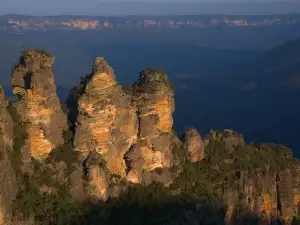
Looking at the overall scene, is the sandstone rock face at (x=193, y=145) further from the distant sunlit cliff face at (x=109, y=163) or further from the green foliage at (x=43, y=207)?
the green foliage at (x=43, y=207)

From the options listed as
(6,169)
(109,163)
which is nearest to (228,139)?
(109,163)

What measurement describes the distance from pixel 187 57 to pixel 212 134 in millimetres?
148199

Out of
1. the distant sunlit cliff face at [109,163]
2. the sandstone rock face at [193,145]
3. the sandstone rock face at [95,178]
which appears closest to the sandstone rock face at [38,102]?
the distant sunlit cliff face at [109,163]

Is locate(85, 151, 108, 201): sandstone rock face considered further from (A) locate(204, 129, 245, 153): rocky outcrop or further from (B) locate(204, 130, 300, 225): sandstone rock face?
(A) locate(204, 129, 245, 153): rocky outcrop

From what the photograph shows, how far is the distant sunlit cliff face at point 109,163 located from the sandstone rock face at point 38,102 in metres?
0.05

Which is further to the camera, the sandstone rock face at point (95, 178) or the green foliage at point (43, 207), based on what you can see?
the sandstone rock face at point (95, 178)

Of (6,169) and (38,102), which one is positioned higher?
(38,102)

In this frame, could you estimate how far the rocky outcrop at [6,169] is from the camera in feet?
75.5

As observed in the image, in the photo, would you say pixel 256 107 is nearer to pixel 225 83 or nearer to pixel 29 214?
pixel 225 83

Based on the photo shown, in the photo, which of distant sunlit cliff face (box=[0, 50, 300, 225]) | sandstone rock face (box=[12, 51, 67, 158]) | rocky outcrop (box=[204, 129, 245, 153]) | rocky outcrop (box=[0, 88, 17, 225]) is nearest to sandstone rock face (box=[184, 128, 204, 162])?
distant sunlit cliff face (box=[0, 50, 300, 225])

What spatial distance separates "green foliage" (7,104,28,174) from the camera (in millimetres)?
26031

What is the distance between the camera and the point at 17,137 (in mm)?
27016

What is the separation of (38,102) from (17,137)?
7.06 feet

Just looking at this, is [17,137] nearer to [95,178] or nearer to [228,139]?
[95,178]
